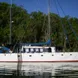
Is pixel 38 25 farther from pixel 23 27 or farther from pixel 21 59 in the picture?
pixel 21 59

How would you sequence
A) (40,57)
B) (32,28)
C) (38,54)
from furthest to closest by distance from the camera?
(32,28), (40,57), (38,54)

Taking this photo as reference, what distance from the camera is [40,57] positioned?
3828 cm

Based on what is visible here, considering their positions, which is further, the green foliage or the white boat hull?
the green foliage

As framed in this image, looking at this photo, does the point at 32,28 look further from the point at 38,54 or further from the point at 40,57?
the point at 38,54

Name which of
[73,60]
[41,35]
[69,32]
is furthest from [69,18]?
[73,60]

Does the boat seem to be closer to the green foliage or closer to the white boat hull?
the white boat hull

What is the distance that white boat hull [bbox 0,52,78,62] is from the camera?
3800 centimetres

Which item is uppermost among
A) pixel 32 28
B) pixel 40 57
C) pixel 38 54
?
pixel 32 28

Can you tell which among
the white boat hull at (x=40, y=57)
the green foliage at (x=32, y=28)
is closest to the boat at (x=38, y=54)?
the white boat hull at (x=40, y=57)

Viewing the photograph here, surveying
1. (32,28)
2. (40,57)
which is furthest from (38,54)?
(32,28)

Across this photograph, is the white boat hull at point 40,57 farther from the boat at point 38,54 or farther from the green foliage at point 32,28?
the green foliage at point 32,28

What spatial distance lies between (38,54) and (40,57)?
549mm

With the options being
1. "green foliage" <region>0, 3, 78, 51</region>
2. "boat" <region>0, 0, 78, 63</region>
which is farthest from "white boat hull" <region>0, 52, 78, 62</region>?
"green foliage" <region>0, 3, 78, 51</region>

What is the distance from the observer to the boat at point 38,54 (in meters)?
37.9
